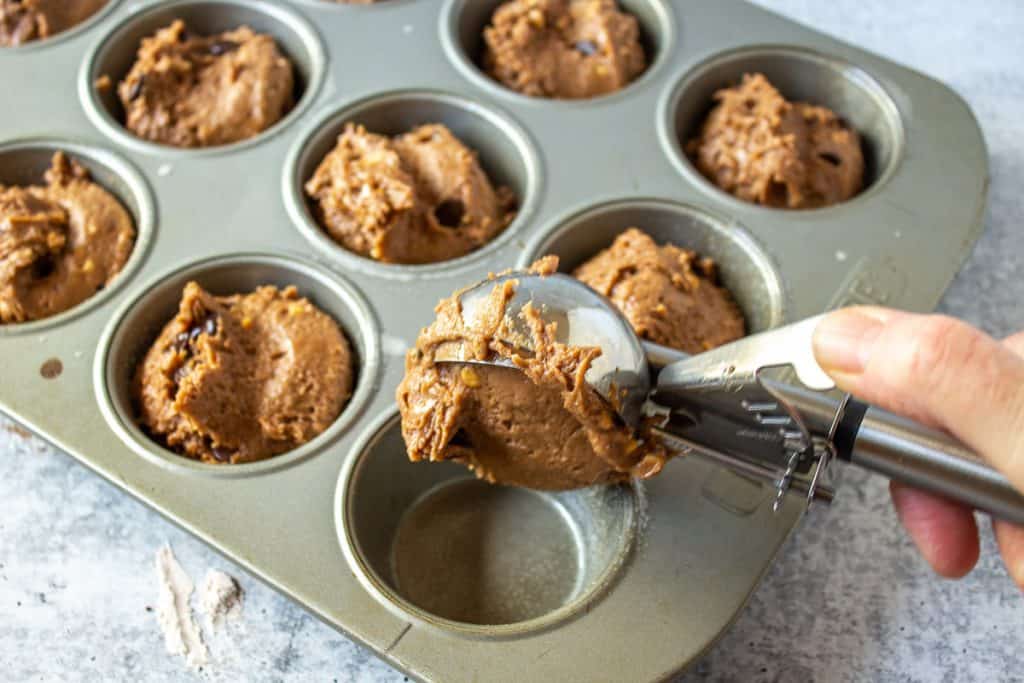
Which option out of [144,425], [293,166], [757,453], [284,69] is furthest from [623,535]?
[284,69]

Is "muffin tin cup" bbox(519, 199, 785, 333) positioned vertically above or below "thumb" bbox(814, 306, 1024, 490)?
below

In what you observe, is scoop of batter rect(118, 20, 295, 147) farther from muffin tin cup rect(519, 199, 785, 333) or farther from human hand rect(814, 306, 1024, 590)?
human hand rect(814, 306, 1024, 590)

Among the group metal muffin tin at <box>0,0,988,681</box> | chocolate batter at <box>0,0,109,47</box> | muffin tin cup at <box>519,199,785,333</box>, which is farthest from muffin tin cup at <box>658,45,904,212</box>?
chocolate batter at <box>0,0,109,47</box>

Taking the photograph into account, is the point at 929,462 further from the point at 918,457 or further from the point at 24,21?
the point at 24,21

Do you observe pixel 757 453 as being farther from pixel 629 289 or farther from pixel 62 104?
pixel 62 104

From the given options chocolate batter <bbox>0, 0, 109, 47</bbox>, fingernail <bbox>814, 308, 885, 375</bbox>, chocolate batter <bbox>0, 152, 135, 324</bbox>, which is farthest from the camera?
chocolate batter <bbox>0, 0, 109, 47</bbox>

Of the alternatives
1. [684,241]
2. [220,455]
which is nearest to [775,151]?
[684,241]

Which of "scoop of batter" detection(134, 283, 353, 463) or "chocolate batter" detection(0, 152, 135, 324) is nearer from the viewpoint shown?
"scoop of batter" detection(134, 283, 353, 463)
